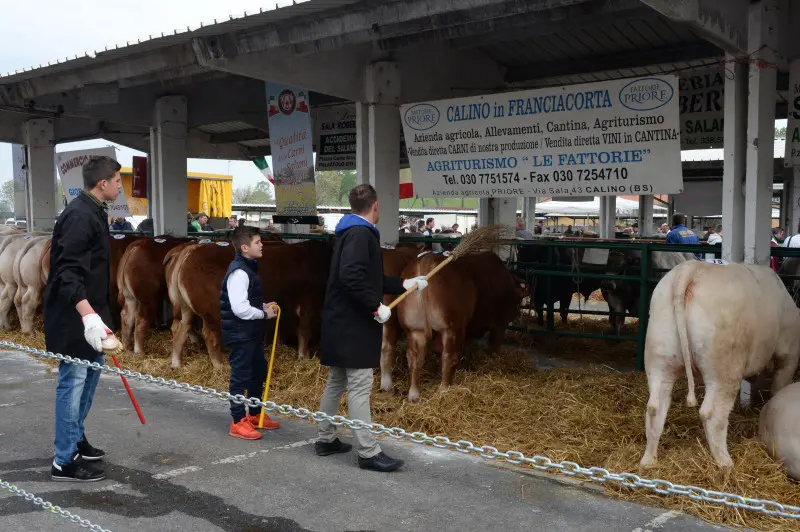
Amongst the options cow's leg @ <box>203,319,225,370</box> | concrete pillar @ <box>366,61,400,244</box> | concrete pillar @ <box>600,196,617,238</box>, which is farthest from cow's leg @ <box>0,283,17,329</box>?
concrete pillar @ <box>600,196,617,238</box>

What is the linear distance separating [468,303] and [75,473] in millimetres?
3673

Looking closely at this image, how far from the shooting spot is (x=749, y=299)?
5027 millimetres

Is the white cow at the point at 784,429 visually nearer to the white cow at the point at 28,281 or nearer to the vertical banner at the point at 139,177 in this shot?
the white cow at the point at 28,281

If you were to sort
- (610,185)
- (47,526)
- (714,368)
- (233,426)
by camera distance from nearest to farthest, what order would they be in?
(47,526)
(714,368)
(233,426)
(610,185)

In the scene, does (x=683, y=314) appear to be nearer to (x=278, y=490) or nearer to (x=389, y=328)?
(x=278, y=490)

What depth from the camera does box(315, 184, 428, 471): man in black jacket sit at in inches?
199

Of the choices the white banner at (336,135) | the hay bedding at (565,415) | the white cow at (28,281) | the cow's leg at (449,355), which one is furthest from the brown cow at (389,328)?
the white banner at (336,135)

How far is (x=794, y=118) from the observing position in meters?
6.78

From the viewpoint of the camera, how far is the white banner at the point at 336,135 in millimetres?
13578

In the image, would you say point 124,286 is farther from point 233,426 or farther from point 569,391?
point 569,391

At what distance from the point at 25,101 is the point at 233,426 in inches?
382

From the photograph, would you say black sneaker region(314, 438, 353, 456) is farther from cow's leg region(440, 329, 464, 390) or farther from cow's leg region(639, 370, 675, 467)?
cow's leg region(639, 370, 675, 467)

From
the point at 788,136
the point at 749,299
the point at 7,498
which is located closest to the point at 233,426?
the point at 7,498

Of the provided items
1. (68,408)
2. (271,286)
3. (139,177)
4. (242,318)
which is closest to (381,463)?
(242,318)
